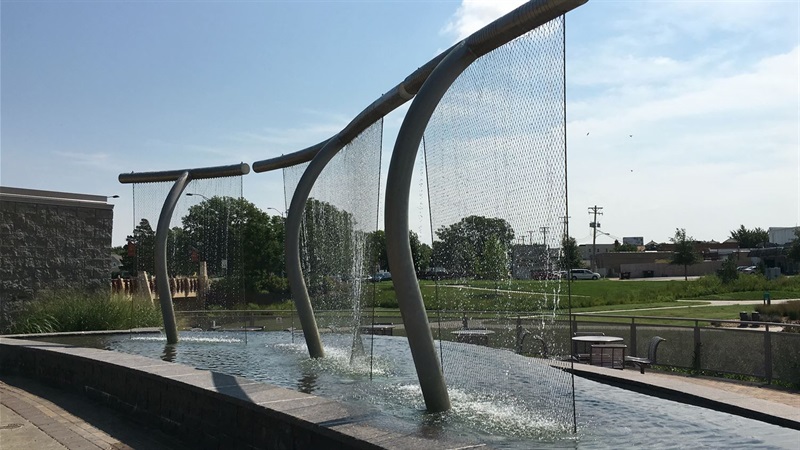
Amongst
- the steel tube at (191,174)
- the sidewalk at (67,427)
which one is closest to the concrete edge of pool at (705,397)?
the sidewalk at (67,427)

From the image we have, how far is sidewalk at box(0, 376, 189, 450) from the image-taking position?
6441 millimetres

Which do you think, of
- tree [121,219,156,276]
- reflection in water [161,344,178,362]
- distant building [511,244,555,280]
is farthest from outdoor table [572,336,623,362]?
tree [121,219,156,276]

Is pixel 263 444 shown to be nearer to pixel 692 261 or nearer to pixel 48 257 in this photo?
pixel 48 257

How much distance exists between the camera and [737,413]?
673 centimetres

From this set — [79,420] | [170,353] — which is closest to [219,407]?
[79,420]

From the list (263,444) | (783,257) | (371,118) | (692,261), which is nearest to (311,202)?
(371,118)

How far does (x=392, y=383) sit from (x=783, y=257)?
79447 millimetres

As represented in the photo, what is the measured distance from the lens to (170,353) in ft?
39.6

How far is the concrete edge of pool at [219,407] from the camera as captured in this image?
4703 millimetres

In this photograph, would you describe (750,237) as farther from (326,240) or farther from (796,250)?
(326,240)

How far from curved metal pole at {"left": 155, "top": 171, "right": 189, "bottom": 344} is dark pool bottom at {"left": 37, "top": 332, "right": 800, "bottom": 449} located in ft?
10.3

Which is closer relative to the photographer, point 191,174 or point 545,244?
point 545,244

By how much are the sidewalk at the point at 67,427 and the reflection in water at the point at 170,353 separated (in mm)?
1991

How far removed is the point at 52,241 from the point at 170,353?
291 inches
